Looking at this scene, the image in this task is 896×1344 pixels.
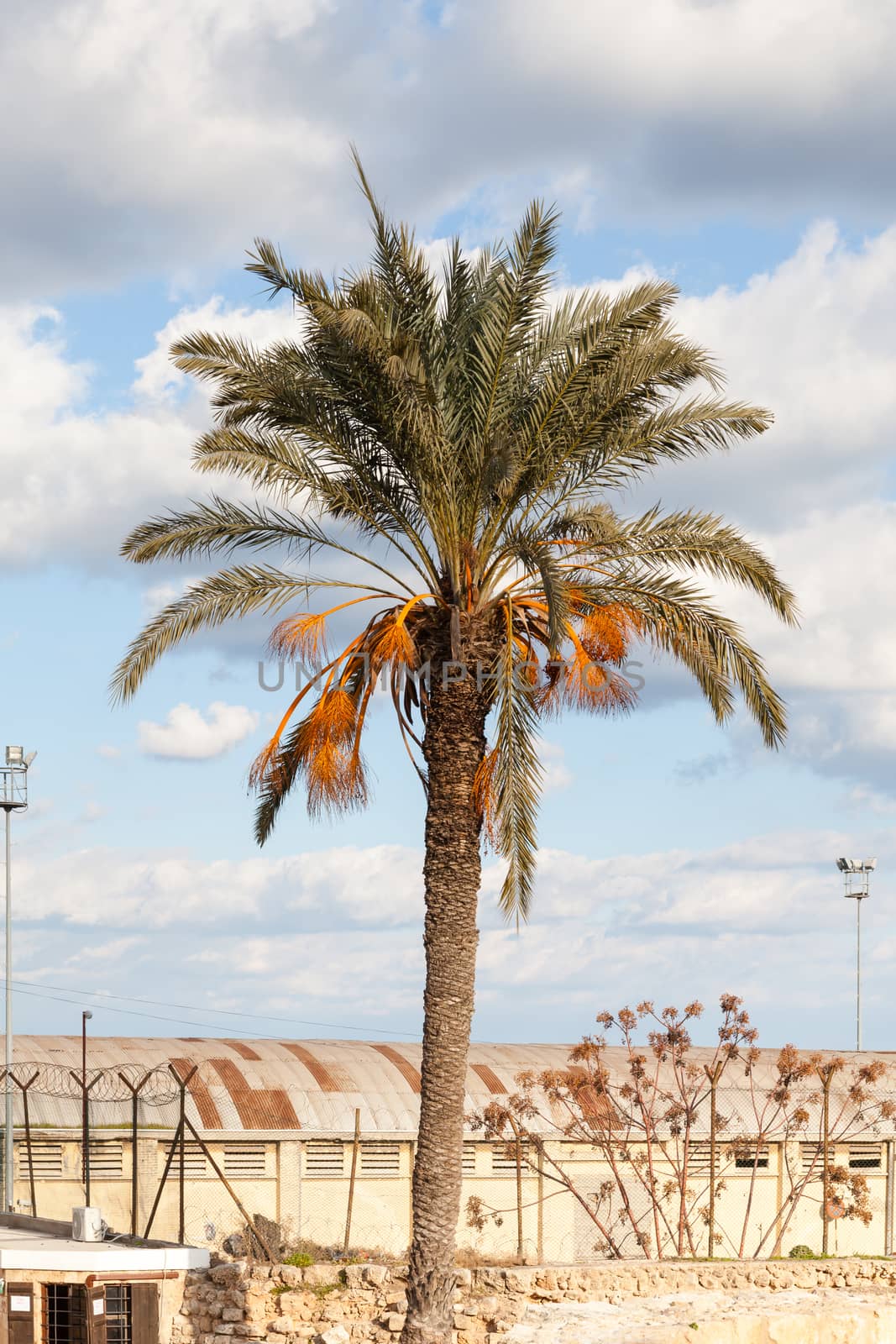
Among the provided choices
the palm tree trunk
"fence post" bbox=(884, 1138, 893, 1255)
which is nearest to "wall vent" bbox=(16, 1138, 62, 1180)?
the palm tree trunk

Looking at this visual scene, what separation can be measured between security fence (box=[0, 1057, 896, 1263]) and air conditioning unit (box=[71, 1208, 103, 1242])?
214 inches

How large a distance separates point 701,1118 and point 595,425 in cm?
1659

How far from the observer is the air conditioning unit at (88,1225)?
2008 centimetres

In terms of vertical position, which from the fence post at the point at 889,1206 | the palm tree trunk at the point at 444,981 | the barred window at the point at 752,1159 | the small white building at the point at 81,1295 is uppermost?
the palm tree trunk at the point at 444,981

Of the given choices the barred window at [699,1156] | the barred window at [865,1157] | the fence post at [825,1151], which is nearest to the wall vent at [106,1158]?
the barred window at [699,1156]

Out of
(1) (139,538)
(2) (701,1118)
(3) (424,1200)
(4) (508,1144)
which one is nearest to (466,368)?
(1) (139,538)

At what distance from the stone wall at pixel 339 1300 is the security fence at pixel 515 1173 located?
431 centimetres

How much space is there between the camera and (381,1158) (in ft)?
93.5

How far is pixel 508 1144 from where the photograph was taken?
92.1 feet

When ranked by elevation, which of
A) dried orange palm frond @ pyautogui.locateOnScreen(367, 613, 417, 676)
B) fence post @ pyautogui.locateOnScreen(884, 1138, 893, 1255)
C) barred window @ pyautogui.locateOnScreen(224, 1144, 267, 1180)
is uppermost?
dried orange palm frond @ pyautogui.locateOnScreen(367, 613, 417, 676)

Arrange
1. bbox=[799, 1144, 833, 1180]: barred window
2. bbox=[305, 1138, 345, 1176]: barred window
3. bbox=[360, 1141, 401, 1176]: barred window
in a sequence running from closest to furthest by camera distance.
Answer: bbox=[305, 1138, 345, 1176]: barred window → bbox=[360, 1141, 401, 1176]: barred window → bbox=[799, 1144, 833, 1180]: barred window

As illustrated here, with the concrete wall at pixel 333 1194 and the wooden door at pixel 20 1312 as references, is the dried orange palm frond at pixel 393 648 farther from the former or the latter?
the concrete wall at pixel 333 1194

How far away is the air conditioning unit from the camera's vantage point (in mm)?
20078

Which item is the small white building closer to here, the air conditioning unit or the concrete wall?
the air conditioning unit
